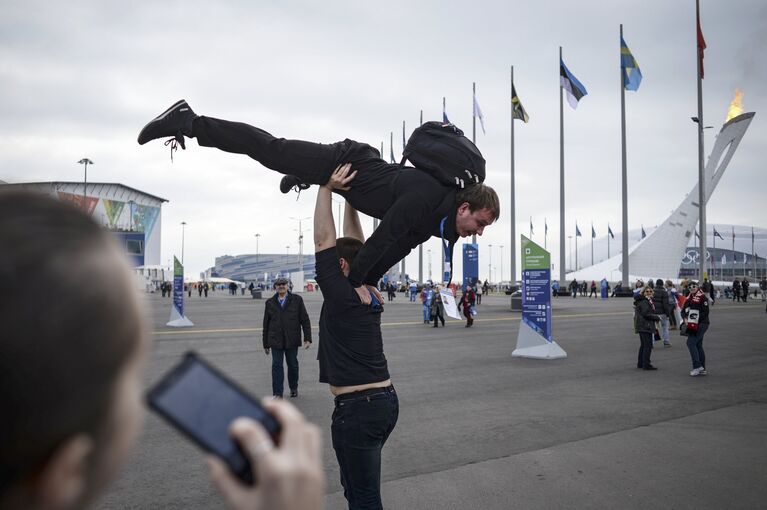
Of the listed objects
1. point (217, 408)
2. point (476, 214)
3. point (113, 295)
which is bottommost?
point (217, 408)

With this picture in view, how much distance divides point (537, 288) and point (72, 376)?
14.2 metres

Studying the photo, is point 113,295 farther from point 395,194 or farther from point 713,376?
point 713,376

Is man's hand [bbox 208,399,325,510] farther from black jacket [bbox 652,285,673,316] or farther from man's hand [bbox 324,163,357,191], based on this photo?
black jacket [bbox 652,285,673,316]

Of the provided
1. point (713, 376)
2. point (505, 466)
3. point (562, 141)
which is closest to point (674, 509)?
point (505, 466)

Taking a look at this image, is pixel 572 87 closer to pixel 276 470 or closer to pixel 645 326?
pixel 645 326

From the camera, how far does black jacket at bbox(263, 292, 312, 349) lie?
32.2ft

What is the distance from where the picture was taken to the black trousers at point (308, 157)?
3465 mm

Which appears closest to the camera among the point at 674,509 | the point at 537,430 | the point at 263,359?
the point at 674,509

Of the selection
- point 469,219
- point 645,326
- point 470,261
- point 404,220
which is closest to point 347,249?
point 404,220

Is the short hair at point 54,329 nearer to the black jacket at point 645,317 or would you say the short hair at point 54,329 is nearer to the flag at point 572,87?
the black jacket at point 645,317

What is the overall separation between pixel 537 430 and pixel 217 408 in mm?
6894

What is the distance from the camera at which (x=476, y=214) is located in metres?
3.35

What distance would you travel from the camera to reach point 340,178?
134 inches

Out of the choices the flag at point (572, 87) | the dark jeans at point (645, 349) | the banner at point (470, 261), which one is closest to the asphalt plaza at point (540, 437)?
the dark jeans at point (645, 349)
